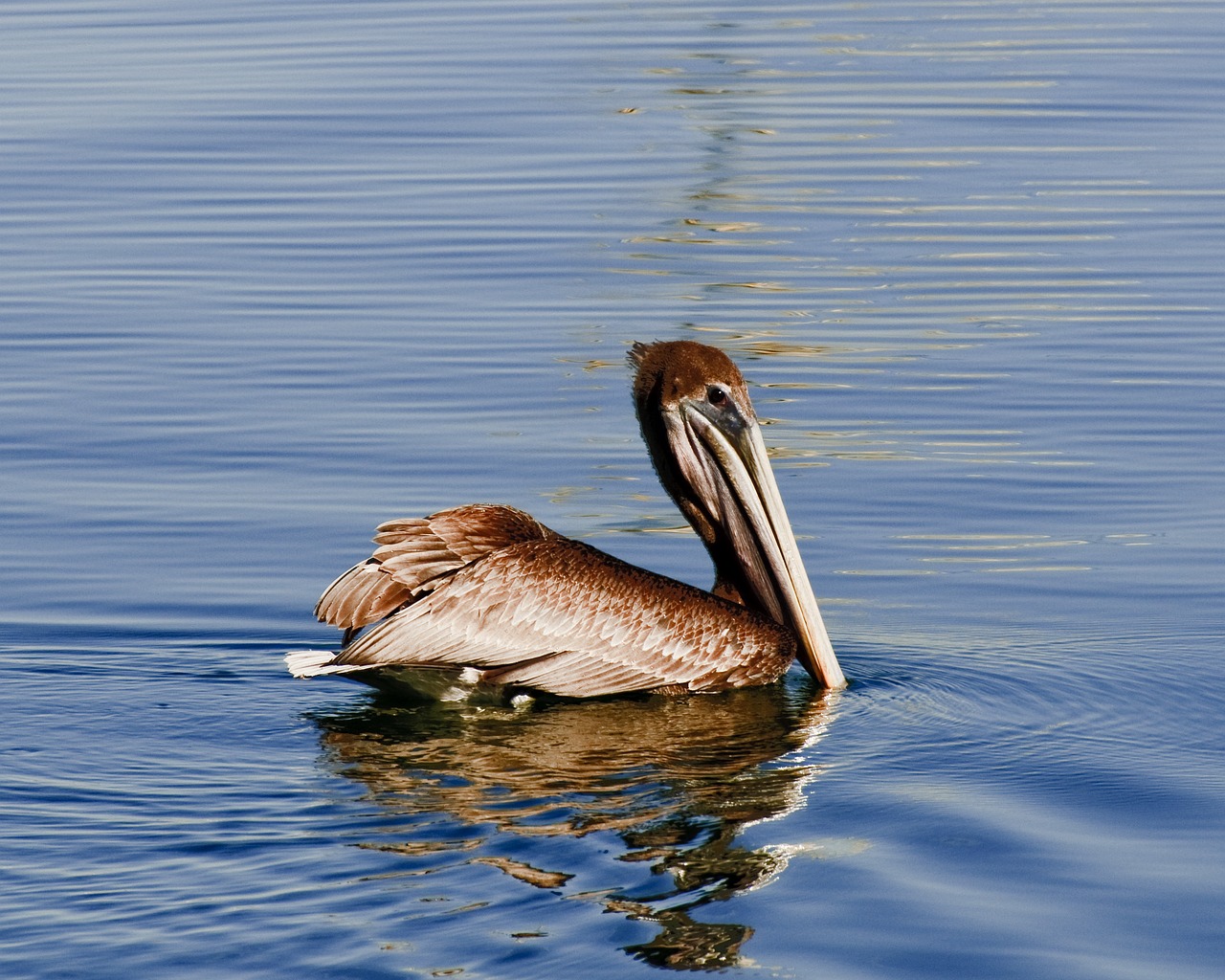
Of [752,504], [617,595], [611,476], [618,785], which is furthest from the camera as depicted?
[611,476]

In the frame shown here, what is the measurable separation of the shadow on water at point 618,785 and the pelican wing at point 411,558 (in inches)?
12.9

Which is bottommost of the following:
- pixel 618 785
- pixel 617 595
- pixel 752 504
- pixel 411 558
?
pixel 618 785

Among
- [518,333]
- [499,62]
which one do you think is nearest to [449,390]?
[518,333]

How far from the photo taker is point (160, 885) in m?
4.61

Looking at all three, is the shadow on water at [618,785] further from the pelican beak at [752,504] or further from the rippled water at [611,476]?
the pelican beak at [752,504]

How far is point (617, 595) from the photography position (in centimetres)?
624

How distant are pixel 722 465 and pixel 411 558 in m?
1.16

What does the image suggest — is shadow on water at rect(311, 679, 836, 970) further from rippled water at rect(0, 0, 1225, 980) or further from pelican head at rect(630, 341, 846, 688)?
pelican head at rect(630, 341, 846, 688)

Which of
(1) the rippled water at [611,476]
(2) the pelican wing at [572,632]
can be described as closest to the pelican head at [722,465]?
(2) the pelican wing at [572,632]

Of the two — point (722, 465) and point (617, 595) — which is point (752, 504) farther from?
point (617, 595)

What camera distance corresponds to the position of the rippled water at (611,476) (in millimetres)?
4625

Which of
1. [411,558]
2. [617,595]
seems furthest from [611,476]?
[411,558]

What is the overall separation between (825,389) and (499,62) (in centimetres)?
814

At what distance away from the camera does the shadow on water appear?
15.2 feet
